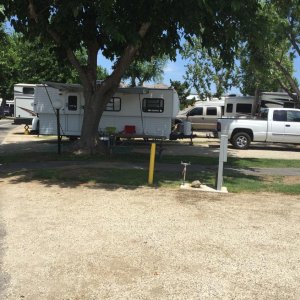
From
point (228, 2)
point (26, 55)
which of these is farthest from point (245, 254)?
point (26, 55)

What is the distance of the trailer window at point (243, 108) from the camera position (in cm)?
2984

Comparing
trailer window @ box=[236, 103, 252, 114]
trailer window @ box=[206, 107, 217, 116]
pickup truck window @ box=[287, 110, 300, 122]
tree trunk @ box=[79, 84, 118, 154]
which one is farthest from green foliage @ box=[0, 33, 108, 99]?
tree trunk @ box=[79, 84, 118, 154]

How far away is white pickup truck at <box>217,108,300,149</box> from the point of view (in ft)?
65.8

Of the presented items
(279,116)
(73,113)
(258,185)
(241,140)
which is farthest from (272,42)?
(258,185)

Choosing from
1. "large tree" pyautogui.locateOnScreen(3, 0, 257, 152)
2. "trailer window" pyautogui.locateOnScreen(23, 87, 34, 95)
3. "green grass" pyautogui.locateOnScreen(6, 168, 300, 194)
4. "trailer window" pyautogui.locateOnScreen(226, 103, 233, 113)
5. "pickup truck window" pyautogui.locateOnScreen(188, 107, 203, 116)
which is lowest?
"green grass" pyautogui.locateOnScreen(6, 168, 300, 194)

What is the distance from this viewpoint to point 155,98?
2039 cm

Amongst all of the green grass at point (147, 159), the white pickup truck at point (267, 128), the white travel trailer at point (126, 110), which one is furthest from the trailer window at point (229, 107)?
the green grass at point (147, 159)

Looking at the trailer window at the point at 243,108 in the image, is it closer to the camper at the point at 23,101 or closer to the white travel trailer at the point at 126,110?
the white travel trailer at the point at 126,110

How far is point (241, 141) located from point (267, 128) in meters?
1.18

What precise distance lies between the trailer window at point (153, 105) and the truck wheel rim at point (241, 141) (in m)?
3.44

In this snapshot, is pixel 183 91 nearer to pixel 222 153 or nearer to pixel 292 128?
pixel 292 128

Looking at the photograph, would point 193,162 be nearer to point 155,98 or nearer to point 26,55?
point 155,98

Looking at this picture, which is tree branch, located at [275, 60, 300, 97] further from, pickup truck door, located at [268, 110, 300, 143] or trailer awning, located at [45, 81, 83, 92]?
trailer awning, located at [45, 81, 83, 92]

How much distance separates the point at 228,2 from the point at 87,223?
649 cm
